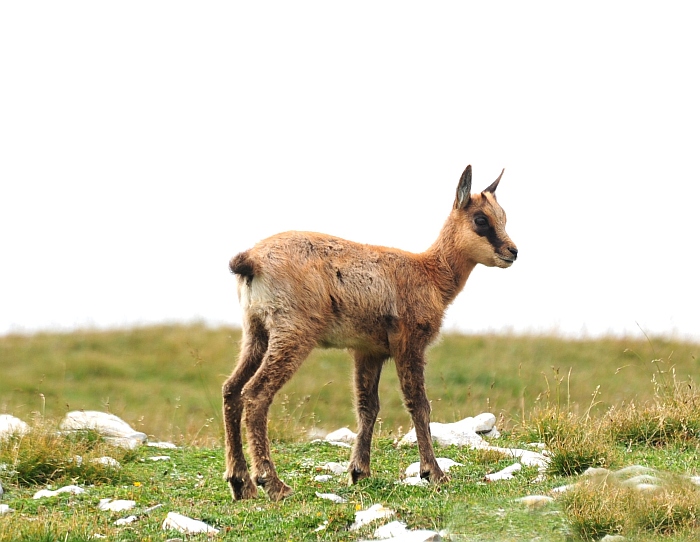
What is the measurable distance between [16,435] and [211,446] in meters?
2.66

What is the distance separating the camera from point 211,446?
12836mm

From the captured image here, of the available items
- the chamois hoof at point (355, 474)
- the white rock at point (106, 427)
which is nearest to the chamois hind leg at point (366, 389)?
the chamois hoof at point (355, 474)

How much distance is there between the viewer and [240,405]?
9562 mm

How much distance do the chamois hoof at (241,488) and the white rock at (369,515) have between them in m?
1.80

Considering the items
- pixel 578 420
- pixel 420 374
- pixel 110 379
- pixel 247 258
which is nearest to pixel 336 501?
pixel 420 374

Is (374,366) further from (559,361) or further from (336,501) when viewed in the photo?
(559,361)

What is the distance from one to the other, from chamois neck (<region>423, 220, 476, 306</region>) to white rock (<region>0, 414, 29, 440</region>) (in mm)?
5195

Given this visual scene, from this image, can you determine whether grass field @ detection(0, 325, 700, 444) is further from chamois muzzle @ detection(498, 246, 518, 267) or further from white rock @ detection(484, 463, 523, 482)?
white rock @ detection(484, 463, 523, 482)

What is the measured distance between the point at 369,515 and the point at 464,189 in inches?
158

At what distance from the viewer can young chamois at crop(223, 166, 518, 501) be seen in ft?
30.1

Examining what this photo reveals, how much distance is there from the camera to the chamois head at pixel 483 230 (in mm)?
10422

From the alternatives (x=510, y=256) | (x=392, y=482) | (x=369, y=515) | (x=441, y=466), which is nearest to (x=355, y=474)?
(x=392, y=482)

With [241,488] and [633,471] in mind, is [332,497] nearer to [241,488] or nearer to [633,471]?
[241,488]

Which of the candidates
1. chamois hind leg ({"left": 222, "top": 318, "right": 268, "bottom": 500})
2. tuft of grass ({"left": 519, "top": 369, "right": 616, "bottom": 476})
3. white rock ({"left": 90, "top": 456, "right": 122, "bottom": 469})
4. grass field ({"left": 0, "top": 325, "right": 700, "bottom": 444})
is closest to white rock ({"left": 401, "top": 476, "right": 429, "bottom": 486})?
tuft of grass ({"left": 519, "top": 369, "right": 616, "bottom": 476})
